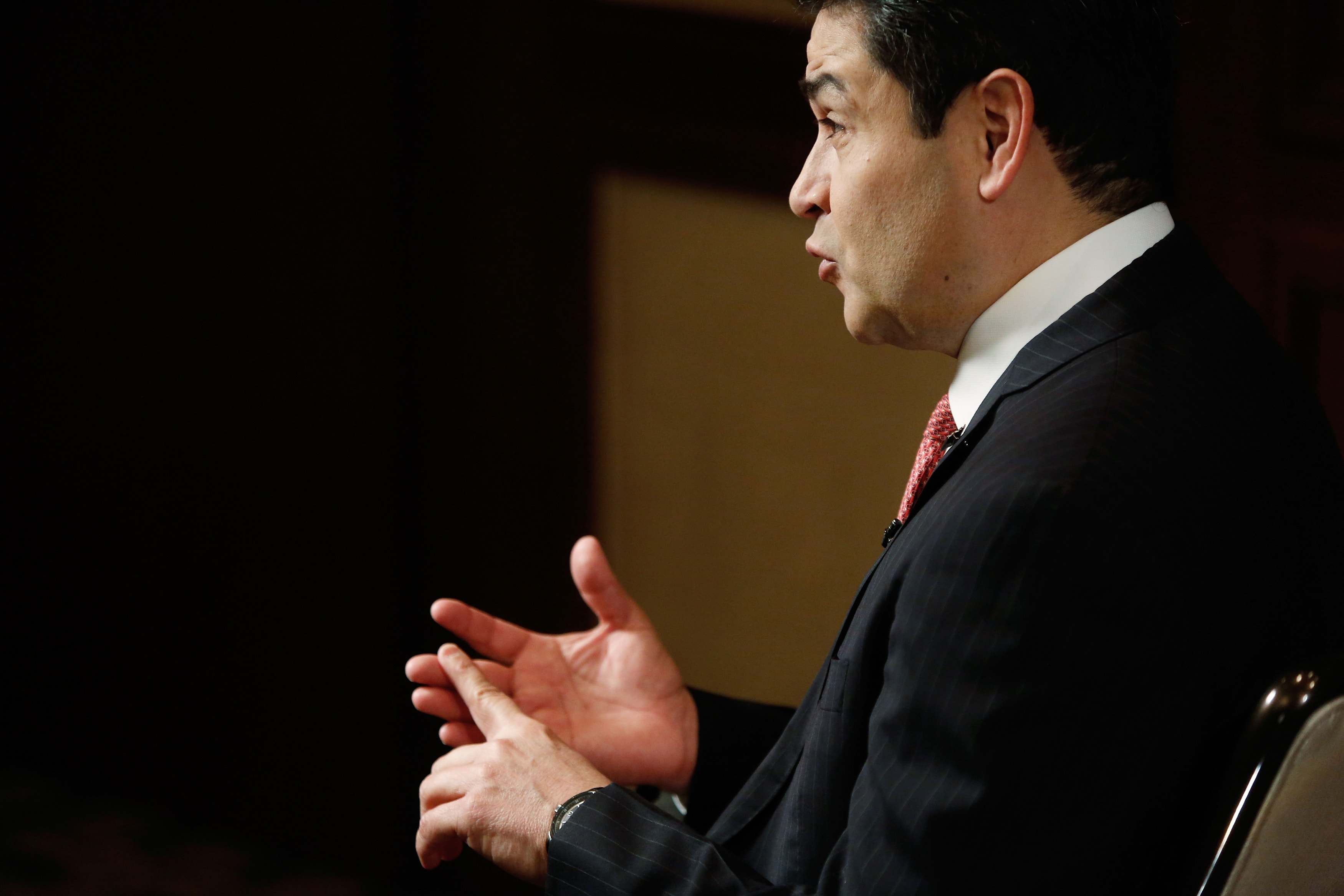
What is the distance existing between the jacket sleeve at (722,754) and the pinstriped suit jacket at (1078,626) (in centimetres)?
39

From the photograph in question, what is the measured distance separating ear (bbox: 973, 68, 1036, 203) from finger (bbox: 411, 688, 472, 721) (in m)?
0.67

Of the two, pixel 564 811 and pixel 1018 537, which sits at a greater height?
pixel 1018 537

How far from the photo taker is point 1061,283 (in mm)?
985

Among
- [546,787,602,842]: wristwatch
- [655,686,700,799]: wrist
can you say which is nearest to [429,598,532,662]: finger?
[655,686,700,799]: wrist

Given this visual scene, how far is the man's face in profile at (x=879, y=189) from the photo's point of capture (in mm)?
994

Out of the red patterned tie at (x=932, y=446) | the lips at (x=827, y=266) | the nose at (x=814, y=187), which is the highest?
the nose at (x=814, y=187)

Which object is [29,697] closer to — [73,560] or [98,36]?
[73,560]

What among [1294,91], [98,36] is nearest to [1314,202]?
[1294,91]

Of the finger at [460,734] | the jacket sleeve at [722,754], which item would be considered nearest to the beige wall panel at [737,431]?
the jacket sleeve at [722,754]

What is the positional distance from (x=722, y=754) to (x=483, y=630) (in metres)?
0.28

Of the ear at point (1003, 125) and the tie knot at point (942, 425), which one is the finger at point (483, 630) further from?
the ear at point (1003, 125)

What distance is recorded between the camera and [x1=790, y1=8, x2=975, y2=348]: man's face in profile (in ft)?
3.26

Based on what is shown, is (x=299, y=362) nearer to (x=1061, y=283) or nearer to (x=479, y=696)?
(x=479, y=696)

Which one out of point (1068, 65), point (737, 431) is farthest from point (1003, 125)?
point (737, 431)
